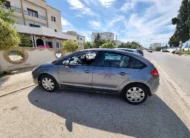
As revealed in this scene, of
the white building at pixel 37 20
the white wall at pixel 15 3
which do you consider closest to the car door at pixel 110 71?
the white building at pixel 37 20

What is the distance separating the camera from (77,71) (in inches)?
144

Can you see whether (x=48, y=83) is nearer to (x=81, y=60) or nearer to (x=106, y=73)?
(x=81, y=60)

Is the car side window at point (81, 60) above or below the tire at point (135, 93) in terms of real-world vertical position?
above

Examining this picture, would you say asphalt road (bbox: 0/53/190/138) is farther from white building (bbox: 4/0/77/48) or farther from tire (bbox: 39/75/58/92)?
white building (bbox: 4/0/77/48)

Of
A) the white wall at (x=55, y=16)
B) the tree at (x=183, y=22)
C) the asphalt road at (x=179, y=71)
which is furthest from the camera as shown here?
the tree at (x=183, y=22)

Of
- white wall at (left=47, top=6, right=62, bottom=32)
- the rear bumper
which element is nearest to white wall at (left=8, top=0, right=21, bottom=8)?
white wall at (left=47, top=6, right=62, bottom=32)

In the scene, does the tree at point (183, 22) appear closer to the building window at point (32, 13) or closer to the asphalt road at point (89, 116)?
the building window at point (32, 13)

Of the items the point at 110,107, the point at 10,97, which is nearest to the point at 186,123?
the point at 110,107

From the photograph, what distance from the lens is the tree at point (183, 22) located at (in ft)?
105

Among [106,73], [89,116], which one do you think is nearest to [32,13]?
[106,73]

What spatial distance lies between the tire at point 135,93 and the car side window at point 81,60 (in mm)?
1419

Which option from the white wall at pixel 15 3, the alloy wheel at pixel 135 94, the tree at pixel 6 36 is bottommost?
the alloy wheel at pixel 135 94

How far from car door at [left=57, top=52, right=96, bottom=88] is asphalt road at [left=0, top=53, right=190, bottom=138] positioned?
49 cm

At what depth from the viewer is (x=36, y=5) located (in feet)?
80.7
